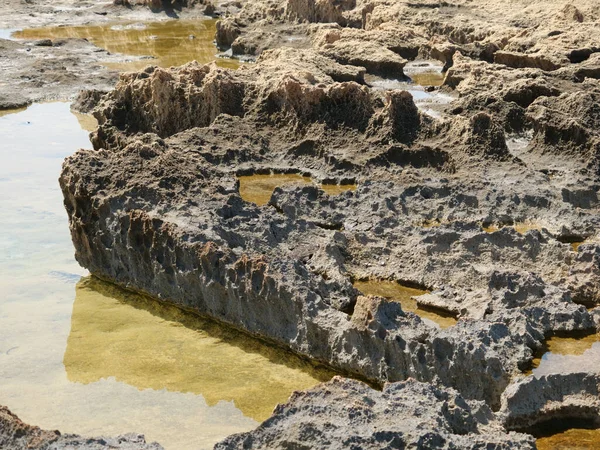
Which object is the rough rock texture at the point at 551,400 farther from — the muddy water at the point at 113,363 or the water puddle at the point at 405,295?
the muddy water at the point at 113,363

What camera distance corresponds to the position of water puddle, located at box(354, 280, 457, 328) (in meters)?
5.17

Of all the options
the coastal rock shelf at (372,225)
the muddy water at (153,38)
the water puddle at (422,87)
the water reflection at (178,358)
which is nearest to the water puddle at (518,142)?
the coastal rock shelf at (372,225)

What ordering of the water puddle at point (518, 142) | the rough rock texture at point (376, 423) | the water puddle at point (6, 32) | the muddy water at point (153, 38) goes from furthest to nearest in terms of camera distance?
1. the water puddle at point (6, 32)
2. the muddy water at point (153, 38)
3. the water puddle at point (518, 142)
4. the rough rock texture at point (376, 423)

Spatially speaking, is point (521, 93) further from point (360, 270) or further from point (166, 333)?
point (166, 333)

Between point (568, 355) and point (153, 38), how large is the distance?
1152cm

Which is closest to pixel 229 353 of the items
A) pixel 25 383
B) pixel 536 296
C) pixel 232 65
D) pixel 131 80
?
pixel 25 383

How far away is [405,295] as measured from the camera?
547 cm

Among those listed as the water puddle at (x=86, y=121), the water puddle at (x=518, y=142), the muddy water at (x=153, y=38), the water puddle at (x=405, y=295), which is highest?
the water puddle at (x=518, y=142)

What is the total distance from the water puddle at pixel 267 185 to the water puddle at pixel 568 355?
2.46 metres

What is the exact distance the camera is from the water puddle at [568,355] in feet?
15.1

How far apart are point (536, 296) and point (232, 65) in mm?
8456

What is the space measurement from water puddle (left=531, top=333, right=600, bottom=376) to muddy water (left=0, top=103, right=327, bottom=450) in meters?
1.08

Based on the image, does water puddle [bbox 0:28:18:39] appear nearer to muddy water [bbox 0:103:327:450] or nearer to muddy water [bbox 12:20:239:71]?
muddy water [bbox 12:20:239:71]

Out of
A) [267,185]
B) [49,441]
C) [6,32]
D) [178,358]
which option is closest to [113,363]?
[178,358]
